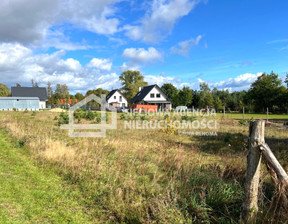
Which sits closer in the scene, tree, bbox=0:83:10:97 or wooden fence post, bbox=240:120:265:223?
wooden fence post, bbox=240:120:265:223

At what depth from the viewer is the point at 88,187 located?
423 centimetres

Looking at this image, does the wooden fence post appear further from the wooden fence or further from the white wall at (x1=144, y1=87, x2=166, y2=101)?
the white wall at (x1=144, y1=87, x2=166, y2=101)

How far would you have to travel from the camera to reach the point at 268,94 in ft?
135

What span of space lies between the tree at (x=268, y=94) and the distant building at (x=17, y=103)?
151 feet

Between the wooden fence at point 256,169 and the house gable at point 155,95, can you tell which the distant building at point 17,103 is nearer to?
the house gable at point 155,95

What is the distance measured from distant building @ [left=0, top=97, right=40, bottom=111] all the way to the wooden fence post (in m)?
40.7

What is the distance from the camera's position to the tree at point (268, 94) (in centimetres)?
3969

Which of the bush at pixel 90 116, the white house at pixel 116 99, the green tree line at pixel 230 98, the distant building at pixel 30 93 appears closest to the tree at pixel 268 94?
the green tree line at pixel 230 98

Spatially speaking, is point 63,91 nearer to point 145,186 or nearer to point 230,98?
point 230,98

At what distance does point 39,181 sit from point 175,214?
3.35m

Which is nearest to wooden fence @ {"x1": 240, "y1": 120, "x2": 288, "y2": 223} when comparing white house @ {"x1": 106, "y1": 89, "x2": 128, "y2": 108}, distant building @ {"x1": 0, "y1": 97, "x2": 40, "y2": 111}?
distant building @ {"x1": 0, "y1": 97, "x2": 40, "y2": 111}

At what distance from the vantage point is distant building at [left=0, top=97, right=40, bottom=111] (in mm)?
35312

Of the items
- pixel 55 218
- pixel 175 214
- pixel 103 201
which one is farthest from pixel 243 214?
pixel 55 218

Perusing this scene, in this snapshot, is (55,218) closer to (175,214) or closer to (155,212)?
(155,212)
